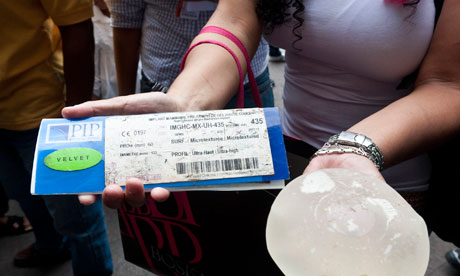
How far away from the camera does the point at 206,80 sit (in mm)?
959

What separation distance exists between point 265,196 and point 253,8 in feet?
1.75

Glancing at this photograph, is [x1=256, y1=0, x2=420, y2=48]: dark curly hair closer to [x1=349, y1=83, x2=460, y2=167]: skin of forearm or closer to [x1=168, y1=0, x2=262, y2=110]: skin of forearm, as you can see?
[x1=168, y1=0, x2=262, y2=110]: skin of forearm

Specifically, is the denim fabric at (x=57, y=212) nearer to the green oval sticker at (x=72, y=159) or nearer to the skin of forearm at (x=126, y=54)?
the skin of forearm at (x=126, y=54)

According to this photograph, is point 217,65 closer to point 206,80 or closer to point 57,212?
point 206,80

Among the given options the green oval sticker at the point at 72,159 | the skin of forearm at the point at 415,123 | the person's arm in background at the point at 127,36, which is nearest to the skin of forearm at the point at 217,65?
the green oval sticker at the point at 72,159

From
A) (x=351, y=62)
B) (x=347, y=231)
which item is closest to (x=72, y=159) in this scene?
(x=347, y=231)

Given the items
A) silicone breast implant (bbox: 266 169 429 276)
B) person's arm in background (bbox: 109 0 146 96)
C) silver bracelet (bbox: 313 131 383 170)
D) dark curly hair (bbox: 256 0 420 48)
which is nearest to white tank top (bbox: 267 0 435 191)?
dark curly hair (bbox: 256 0 420 48)

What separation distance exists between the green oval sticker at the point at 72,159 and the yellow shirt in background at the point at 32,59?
78 centimetres

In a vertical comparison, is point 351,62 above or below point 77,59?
above

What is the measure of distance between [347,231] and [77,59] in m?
1.27

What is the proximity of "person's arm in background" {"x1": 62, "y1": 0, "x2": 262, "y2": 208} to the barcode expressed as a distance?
0.12 m

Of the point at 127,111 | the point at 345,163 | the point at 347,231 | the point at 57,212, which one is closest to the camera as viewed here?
the point at 347,231

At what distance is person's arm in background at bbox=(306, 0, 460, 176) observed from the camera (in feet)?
2.58

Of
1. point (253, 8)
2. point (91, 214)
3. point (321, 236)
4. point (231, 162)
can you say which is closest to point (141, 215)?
point (231, 162)
